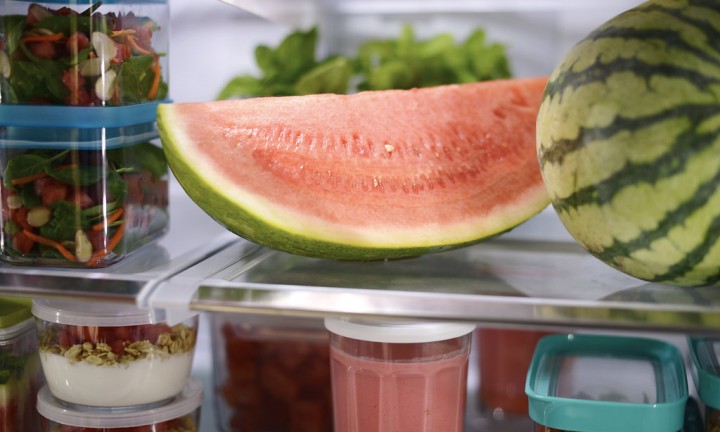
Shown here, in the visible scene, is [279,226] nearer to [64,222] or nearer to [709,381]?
[64,222]

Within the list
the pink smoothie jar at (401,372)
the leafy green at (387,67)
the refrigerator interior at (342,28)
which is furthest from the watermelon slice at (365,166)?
the refrigerator interior at (342,28)

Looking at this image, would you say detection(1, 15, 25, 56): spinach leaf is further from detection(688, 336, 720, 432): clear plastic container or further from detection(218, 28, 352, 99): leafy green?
detection(688, 336, 720, 432): clear plastic container

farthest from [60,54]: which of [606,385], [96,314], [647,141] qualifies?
[606,385]

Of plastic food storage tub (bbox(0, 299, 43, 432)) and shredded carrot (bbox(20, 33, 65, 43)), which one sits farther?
plastic food storage tub (bbox(0, 299, 43, 432))

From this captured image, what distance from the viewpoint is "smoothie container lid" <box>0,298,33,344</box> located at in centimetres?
97

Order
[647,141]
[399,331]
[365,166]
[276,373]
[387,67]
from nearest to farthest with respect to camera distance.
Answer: [647,141] → [399,331] → [365,166] → [276,373] → [387,67]

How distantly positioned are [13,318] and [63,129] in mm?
266


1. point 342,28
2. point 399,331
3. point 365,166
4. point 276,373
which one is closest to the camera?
point 399,331

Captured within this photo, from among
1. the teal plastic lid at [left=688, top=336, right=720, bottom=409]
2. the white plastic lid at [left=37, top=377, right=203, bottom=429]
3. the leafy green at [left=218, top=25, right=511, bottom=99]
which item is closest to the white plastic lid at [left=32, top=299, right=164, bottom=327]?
the white plastic lid at [left=37, top=377, right=203, bottom=429]

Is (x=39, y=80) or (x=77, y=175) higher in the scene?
(x=39, y=80)

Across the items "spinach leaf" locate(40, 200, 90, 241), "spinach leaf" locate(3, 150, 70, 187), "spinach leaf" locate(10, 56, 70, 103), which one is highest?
"spinach leaf" locate(10, 56, 70, 103)

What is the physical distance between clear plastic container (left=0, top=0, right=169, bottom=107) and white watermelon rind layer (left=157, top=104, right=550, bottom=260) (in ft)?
0.25

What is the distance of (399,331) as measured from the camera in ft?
2.80

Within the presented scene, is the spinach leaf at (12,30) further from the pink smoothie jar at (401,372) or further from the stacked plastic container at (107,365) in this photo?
the pink smoothie jar at (401,372)
